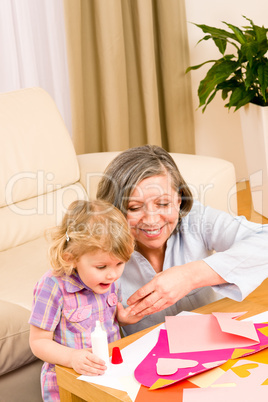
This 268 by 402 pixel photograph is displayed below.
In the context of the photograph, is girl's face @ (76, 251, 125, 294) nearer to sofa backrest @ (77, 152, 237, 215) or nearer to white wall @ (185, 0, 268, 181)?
sofa backrest @ (77, 152, 237, 215)

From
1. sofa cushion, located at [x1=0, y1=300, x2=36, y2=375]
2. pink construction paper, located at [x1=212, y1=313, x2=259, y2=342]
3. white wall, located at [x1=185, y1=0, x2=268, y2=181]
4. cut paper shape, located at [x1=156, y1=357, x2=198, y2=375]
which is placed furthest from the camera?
white wall, located at [x1=185, y1=0, x2=268, y2=181]

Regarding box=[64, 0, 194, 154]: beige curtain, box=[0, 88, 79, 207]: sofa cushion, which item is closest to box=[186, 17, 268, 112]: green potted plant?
box=[64, 0, 194, 154]: beige curtain

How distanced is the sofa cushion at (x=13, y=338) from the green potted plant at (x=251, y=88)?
1890 mm

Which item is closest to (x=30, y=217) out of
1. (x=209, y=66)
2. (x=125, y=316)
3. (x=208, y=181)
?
(x=208, y=181)

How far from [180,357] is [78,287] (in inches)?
11.7

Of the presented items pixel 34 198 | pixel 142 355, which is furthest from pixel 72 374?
pixel 34 198

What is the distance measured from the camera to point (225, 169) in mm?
2471

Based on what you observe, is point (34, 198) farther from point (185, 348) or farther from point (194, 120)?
point (194, 120)

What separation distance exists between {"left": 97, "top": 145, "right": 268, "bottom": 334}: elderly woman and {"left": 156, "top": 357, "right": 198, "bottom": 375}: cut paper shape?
0.19 m

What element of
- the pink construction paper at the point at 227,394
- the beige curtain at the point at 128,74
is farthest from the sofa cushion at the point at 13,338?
the beige curtain at the point at 128,74

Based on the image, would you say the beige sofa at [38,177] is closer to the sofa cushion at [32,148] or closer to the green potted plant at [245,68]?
the sofa cushion at [32,148]

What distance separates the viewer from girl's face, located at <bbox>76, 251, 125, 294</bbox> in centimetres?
132

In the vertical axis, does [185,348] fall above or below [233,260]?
below

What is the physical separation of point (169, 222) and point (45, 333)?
1.45ft
